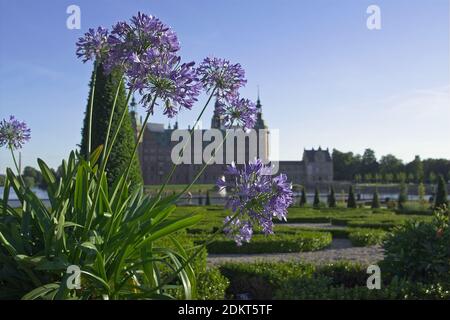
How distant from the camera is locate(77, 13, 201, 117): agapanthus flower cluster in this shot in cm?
211

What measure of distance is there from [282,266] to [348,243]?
256 inches

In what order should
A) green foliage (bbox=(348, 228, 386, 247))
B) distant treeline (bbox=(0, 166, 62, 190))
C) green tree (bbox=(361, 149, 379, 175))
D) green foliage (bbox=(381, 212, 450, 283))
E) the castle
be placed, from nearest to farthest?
distant treeline (bbox=(0, 166, 62, 190)) → green foliage (bbox=(381, 212, 450, 283)) → green foliage (bbox=(348, 228, 386, 247)) → the castle → green tree (bbox=(361, 149, 379, 175))

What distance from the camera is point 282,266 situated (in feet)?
20.1

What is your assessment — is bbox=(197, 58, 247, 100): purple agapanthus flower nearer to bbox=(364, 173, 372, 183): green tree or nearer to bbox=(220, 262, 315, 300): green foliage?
bbox=(220, 262, 315, 300): green foliage

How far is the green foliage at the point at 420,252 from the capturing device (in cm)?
462

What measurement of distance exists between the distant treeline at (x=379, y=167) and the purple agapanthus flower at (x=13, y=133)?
7095cm

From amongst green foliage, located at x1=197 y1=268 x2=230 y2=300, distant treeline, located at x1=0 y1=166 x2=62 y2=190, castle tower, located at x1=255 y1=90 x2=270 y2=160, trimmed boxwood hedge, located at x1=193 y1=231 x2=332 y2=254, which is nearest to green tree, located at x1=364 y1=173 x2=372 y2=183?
distant treeline, located at x1=0 y1=166 x2=62 y2=190

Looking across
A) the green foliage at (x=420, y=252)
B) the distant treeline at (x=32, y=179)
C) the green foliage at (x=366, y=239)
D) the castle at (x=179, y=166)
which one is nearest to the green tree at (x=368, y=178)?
the castle at (x=179, y=166)

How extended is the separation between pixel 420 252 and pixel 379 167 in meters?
81.5

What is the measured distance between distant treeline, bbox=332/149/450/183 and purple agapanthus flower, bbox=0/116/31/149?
233ft

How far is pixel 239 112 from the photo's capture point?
2.62 metres

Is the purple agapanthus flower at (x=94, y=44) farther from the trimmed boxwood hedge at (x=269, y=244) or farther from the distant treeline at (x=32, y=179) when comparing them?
the trimmed boxwood hedge at (x=269, y=244)
